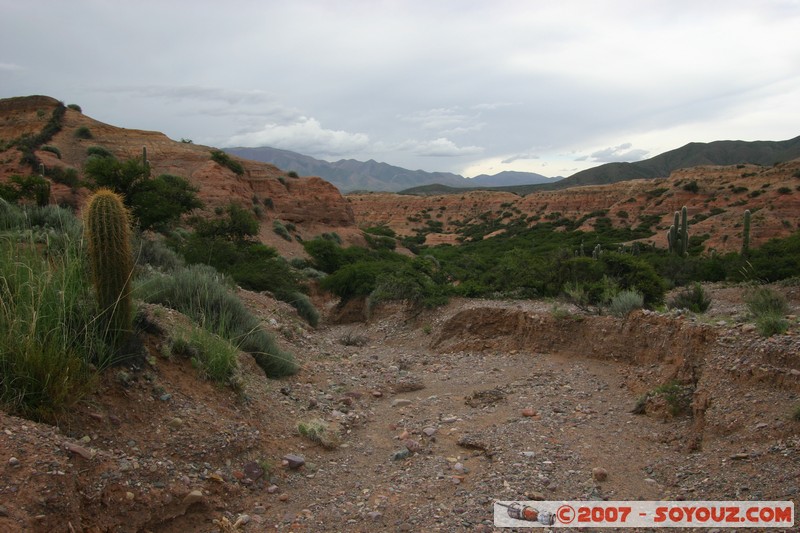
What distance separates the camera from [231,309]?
8664mm

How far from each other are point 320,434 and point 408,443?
1.03 metres

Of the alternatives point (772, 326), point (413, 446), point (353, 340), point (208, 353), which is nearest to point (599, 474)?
point (413, 446)

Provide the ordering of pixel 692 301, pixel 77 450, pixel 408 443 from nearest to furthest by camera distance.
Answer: pixel 77 450 < pixel 408 443 < pixel 692 301

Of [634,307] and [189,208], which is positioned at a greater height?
[189,208]

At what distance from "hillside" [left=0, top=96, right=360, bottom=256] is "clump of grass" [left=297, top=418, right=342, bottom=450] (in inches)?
982

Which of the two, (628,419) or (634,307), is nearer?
(628,419)

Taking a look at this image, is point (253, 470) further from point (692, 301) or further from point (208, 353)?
point (692, 301)

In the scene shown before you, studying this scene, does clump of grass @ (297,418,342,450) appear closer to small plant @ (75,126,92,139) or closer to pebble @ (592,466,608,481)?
pebble @ (592,466,608,481)

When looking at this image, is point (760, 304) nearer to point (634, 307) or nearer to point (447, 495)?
point (634, 307)

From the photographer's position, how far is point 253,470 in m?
5.22

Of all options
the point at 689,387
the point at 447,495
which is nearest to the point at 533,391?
the point at 689,387

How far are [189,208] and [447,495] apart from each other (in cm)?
2241

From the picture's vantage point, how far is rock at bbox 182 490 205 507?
4.41 m

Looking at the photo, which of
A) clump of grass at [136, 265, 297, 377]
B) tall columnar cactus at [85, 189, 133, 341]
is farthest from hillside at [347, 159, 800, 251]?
tall columnar cactus at [85, 189, 133, 341]
